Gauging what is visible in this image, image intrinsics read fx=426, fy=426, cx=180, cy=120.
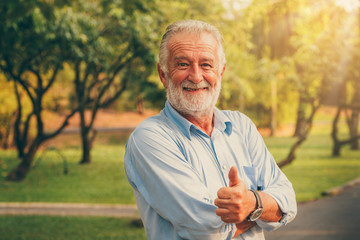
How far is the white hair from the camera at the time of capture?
1874 mm

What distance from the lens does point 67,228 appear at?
24.3 feet

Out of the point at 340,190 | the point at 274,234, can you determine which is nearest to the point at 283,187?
the point at 274,234

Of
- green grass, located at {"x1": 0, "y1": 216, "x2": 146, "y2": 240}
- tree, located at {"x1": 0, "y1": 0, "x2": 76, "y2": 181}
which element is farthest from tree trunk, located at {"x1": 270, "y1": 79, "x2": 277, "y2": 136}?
green grass, located at {"x1": 0, "y1": 216, "x2": 146, "y2": 240}

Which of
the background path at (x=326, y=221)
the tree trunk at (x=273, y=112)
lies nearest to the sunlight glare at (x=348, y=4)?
the background path at (x=326, y=221)

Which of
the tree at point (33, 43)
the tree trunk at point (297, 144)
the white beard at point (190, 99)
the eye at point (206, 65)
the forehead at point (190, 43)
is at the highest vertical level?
the forehead at point (190, 43)

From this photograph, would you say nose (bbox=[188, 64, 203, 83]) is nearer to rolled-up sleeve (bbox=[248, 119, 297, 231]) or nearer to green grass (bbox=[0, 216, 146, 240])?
rolled-up sleeve (bbox=[248, 119, 297, 231])

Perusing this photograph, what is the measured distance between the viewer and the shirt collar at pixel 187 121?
1884 mm

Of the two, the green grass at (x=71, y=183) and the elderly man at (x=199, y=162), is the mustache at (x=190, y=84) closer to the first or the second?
the elderly man at (x=199, y=162)

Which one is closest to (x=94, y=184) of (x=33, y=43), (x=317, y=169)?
(x=33, y=43)

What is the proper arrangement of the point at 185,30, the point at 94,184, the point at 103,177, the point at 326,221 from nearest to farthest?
1. the point at 185,30
2. the point at 326,221
3. the point at 94,184
4. the point at 103,177

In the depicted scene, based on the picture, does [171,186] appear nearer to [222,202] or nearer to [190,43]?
[222,202]

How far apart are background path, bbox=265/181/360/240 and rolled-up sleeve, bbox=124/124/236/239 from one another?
18.2 ft

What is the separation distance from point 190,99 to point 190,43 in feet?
0.82

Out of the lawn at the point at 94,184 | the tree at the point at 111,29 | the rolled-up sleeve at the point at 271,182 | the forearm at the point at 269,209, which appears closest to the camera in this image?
the forearm at the point at 269,209
